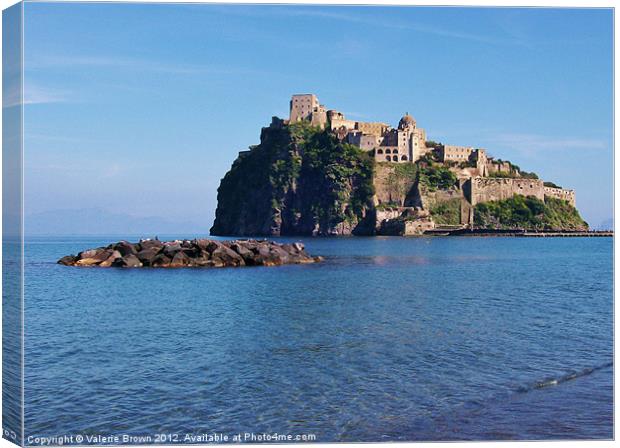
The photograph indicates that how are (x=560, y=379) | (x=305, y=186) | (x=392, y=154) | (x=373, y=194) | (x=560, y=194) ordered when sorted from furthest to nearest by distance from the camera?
(x=560, y=194)
(x=305, y=186)
(x=392, y=154)
(x=373, y=194)
(x=560, y=379)

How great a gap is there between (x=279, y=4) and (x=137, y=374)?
6344 millimetres

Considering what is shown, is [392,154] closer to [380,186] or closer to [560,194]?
[380,186]

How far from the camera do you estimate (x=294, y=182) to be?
10619 cm

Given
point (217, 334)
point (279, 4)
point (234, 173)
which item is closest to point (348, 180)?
point (234, 173)

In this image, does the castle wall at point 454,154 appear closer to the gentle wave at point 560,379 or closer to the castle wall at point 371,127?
the castle wall at point 371,127

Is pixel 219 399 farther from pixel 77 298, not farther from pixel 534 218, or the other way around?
pixel 534 218

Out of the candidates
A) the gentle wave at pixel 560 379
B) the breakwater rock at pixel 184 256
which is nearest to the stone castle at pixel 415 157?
the breakwater rock at pixel 184 256

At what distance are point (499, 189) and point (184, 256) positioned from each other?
76.5 metres

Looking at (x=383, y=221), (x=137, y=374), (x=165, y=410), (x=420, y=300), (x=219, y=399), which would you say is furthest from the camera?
(x=383, y=221)

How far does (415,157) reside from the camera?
10312cm

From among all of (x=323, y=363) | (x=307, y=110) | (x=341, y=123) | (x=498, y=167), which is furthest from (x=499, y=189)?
(x=323, y=363)

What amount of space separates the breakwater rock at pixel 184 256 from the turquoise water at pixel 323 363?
12432 millimetres

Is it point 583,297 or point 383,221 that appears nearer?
point 583,297

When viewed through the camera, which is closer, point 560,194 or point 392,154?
point 392,154
